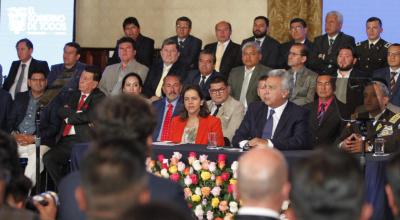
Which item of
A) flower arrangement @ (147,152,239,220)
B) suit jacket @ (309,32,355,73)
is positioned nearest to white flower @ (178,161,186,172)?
flower arrangement @ (147,152,239,220)

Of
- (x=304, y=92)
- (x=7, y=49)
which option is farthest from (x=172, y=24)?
(x=304, y=92)

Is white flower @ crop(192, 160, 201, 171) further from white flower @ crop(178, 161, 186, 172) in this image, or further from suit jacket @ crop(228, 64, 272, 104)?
suit jacket @ crop(228, 64, 272, 104)

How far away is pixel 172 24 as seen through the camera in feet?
36.9

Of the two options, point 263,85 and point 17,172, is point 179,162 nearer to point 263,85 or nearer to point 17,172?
point 263,85

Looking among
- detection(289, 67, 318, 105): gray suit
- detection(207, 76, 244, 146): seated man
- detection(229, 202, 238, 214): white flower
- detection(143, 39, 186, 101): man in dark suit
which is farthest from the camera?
detection(143, 39, 186, 101): man in dark suit

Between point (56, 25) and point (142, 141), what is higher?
point (56, 25)

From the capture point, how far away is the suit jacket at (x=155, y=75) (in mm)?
9117

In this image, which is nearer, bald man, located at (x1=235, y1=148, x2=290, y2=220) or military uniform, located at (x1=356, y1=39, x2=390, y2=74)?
bald man, located at (x1=235, y1=148, x2=290, y2=220)

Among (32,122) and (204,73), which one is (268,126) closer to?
(204,73)

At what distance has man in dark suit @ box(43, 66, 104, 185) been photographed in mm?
8070

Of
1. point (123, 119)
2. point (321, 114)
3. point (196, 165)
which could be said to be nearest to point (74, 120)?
point (321, 114)

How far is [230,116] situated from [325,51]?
72.2 inches

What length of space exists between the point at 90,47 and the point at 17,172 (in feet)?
28.2

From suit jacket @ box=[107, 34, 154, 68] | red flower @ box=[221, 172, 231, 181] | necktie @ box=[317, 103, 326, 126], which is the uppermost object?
suit jacket @ box=[107, 34, 154, 68]
